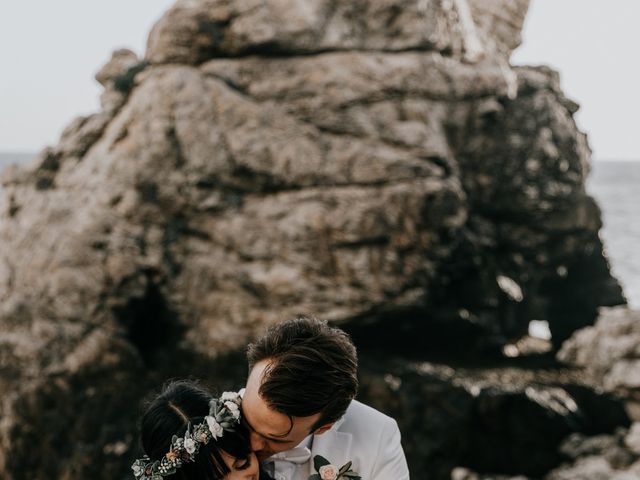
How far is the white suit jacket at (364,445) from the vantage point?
108 inches

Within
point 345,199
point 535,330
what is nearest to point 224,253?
point 345,199

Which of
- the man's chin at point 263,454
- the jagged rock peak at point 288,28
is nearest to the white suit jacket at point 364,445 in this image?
the man's chin at point 263,454

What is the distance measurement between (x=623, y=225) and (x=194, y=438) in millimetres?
61473

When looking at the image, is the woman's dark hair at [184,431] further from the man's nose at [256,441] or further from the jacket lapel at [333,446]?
the jacket lapel at [333,446]

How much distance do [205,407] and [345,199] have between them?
10.1 metres

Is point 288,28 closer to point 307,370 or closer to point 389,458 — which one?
point 389,458

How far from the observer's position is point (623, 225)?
187ft

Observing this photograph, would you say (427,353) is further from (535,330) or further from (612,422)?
(535,330)

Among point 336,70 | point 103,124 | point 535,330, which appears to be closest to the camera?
point 336,70

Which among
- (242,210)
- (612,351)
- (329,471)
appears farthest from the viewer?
(612,351)

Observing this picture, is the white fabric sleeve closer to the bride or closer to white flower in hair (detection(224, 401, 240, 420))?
the bride

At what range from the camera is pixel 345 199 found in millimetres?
12398

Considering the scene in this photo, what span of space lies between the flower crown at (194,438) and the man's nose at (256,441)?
3.5 inches

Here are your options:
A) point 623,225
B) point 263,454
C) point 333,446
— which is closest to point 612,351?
point 333,446
